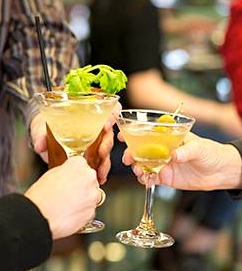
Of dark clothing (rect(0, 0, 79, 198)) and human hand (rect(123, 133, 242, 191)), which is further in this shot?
dark clothing (rect(0, 0, 79, 198))

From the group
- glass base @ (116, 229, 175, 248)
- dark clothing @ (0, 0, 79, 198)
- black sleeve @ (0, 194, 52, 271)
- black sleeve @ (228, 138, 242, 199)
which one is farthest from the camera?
dark clothing @ (0, 0, 79, 198)

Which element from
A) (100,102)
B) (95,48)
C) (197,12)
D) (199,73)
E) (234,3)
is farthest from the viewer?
(197,12)

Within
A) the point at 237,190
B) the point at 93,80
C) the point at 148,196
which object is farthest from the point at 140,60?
the point at 93,80

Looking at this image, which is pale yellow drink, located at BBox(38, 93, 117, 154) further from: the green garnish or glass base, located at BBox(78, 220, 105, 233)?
glass base, located at BBox(78, 220, 105, 233)

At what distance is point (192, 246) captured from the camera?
411 centimetres

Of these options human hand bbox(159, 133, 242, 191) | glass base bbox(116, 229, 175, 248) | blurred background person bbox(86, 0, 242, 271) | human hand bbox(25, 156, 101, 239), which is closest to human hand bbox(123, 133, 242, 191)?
human hand bbox(159, 133, 242, 191)

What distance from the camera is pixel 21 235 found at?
140cm

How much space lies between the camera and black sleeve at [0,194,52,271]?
1396 mm

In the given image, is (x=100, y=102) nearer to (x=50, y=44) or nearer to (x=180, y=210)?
(x=50, y=44)

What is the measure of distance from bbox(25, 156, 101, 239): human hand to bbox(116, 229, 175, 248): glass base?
28 cm

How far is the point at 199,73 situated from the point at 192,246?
1088 mm

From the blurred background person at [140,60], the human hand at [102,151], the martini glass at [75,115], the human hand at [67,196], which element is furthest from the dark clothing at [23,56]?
the blurred background person at [140,60]

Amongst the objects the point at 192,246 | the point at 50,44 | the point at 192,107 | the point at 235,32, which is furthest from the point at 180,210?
the point at 50,44

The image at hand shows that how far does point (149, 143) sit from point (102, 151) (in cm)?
13
